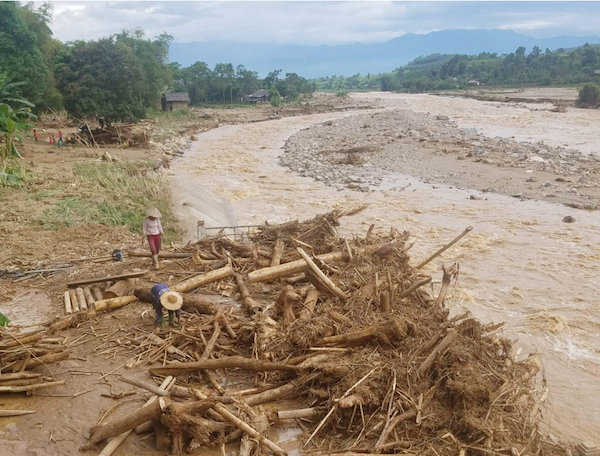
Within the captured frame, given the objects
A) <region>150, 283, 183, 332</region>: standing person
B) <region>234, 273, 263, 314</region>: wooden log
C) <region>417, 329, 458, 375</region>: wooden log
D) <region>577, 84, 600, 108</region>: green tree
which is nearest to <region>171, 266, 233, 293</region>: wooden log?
<region>234, 273, 263, 314</region>: wooden log

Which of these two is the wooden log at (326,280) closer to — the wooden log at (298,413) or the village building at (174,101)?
the wooden log at (298,413)

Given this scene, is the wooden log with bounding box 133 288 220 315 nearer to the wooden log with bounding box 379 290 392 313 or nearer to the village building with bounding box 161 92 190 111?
the wooden log with bounding box 379 290 392 313

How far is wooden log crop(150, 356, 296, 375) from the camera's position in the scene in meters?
5.34

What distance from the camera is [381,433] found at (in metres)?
4.56

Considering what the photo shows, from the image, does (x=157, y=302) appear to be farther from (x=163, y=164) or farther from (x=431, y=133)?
(x=431, y=133)

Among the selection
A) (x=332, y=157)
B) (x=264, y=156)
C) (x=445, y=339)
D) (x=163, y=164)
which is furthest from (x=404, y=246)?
(x=264, y=156)

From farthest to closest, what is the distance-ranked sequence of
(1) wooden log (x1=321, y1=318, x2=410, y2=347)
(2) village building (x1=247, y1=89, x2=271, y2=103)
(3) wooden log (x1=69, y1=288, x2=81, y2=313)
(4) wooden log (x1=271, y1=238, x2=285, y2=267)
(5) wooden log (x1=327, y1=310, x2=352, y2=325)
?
(2) village building (x1=247, y1=89, x2=271, y2=103)
(4) wooden log (x1=271, y1=238, x2=285, y2=267)
(3) wooden log (x1=69, y1=288, x2=81, y2=313)
(5) wooden log (x1=327, y1=310, x2=352, y2=325)
(1) wooden log (x1=321, y1=318, x2=410, y2=347)

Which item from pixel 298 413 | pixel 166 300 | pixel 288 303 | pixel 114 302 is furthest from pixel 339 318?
pixel 114 302

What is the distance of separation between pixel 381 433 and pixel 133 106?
24624 millimetres

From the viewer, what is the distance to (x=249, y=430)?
448 cm

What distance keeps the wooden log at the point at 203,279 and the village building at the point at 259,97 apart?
62090mm

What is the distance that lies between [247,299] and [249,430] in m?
2.49

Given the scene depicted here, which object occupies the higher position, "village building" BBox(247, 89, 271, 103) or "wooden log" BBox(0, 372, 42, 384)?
"wooden log" BBox(0, 372, 42, 384)

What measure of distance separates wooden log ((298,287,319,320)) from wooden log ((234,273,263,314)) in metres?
0.62
